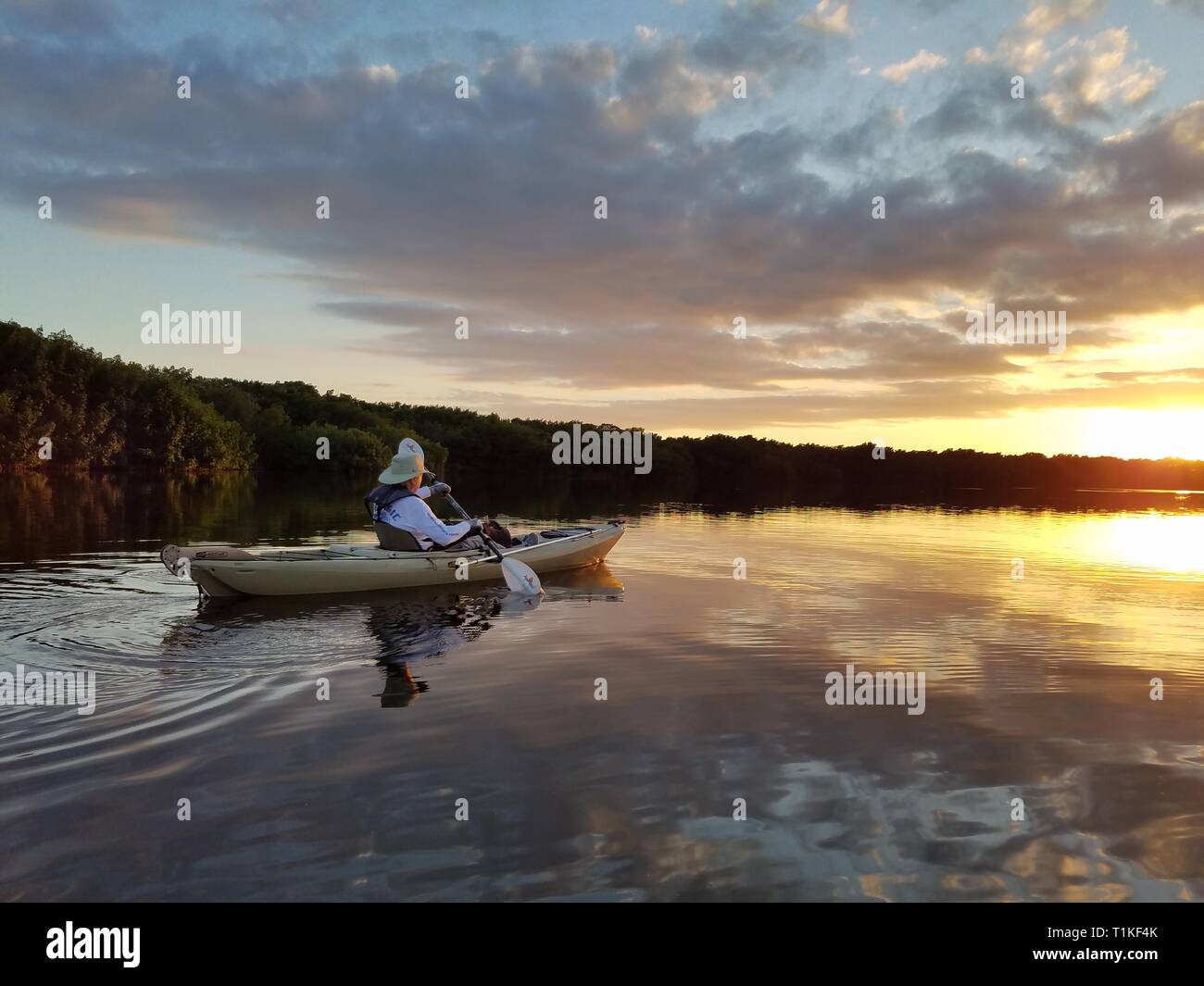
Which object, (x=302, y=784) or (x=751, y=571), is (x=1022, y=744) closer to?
(x=302, y=784)

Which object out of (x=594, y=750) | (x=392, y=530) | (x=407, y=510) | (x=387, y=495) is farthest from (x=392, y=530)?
(x=594, y=750)

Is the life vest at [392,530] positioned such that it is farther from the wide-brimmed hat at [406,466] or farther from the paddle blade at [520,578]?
the paddle blade at [520,578]

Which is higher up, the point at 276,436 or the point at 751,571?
the point at 276,436

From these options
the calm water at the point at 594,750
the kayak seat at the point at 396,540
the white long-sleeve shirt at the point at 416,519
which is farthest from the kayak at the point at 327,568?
the calm water at the point at 594,750

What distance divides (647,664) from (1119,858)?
6.13 meters

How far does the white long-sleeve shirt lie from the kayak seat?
6 centimetres

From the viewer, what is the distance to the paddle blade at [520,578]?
1664 centimetres

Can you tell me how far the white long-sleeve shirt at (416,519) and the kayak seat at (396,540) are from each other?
0.21 feet

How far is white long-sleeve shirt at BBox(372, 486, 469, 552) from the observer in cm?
1616

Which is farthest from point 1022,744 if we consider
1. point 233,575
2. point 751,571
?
point 751,571

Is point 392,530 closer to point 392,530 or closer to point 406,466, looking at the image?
point 392,530

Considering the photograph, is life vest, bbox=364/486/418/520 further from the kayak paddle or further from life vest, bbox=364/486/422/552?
the kayak paddle

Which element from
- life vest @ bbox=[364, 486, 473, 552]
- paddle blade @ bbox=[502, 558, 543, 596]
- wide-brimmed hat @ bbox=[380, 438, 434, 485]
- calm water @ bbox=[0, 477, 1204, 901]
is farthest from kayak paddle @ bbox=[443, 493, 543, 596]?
wide-brimmed hat @ bbox=[380, 438, 434, 485]
